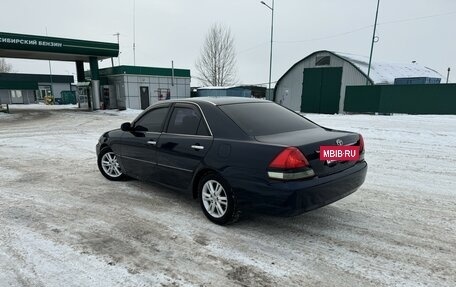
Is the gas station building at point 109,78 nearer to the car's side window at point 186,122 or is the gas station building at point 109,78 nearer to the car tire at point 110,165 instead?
the car tire at point 110,165

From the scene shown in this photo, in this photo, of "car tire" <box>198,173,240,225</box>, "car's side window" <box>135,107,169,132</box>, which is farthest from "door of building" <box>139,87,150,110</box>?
"car tire" <box>198,173,240,225</box>

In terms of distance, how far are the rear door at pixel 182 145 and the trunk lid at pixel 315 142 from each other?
0.82m

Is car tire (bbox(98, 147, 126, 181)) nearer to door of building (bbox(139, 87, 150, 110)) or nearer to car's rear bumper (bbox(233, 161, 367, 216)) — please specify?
car's rear bumper (bbox(233, 161, 367, 216))

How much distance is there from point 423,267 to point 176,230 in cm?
260

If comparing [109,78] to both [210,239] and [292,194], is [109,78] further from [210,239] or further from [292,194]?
[292,194]

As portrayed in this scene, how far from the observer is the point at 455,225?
386 cm

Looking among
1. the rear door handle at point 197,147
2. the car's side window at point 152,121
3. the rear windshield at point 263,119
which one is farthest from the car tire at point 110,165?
the rear windshield at point 263,119

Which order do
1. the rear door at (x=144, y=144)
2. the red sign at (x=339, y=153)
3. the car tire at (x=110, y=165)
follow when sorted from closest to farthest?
1. the red sign at (x=339, y=153)
2. the rear door at (x=144, y=144)
3. the car tire at (x=110, y=165)

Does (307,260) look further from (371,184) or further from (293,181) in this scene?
(371,184)

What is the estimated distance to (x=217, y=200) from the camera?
12.9 ft

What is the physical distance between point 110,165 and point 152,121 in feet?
5.05

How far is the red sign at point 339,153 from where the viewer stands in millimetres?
3529

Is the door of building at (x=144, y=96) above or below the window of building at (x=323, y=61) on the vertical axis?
below

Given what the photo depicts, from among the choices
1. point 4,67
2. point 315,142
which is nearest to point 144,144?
point 315,142
